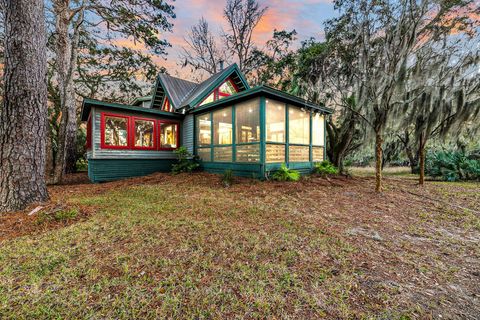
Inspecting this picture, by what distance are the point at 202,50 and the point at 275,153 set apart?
1643 cm

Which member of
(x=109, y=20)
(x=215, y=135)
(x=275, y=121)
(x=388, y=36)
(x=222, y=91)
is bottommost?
(x=215, y=135)

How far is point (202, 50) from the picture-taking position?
19.5 metres

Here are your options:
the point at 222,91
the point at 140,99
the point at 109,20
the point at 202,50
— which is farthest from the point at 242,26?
the point at 109,20

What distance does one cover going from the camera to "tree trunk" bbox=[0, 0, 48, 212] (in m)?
3.46

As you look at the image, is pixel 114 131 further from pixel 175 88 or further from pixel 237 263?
pixel 237 263

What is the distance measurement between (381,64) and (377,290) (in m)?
6.09

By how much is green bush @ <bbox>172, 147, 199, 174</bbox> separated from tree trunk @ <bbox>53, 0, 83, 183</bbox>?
13.2ft

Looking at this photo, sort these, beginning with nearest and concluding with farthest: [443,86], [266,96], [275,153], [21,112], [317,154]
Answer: [21,112], [443,86], [266,96], [275,153], [317,154]

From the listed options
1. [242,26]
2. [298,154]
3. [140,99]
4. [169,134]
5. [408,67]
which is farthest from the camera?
[242,26]

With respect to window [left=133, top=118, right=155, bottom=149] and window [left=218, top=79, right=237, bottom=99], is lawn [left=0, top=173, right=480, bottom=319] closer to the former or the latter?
window [left=133, top=118, right=155, bottom=149]

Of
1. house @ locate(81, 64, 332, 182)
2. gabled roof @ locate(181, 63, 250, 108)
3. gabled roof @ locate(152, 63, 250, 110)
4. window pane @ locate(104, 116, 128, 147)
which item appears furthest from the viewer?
gabled roof @ locate(152, 63, 250, 110)

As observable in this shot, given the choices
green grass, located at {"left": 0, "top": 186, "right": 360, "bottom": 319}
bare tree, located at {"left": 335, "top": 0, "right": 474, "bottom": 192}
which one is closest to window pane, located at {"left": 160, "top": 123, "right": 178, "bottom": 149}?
green grass, located at {"left": 0, "top": 186, "right": 360, "bottom": 319}

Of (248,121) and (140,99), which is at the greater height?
(140,99)

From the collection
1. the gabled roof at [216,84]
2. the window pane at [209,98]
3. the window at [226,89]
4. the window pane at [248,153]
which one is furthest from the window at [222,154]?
the window at [226,89]
